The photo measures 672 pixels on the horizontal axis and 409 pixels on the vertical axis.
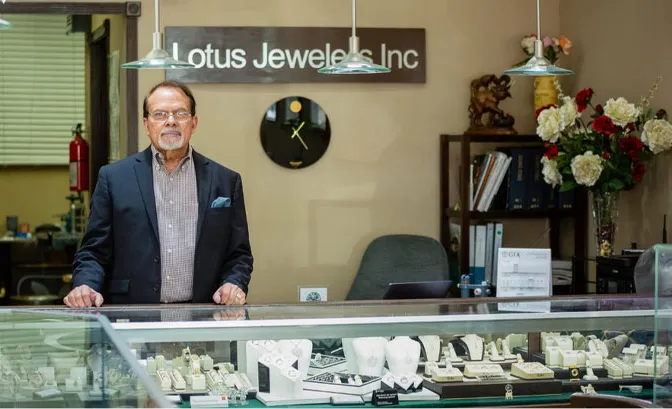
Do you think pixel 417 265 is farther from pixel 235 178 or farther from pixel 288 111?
pixel 235 178

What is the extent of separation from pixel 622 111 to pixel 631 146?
0.60 feet

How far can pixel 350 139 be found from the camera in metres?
6.43

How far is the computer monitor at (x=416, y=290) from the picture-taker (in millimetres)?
4051

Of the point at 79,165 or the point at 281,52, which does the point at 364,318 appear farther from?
the point at 79,165

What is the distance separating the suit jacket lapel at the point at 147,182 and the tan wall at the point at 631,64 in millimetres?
2670

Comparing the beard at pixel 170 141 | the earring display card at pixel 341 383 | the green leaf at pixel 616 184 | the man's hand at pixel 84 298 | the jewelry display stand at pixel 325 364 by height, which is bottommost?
the earring display card at pixel 341 383

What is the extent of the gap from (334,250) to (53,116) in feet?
17.0

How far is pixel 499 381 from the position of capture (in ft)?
10.8

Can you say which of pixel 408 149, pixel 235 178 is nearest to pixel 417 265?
pixel 408 149

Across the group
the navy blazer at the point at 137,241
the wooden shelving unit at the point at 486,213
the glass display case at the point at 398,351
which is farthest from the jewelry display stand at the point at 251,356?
the wooden shelving unit at the point at 486,213

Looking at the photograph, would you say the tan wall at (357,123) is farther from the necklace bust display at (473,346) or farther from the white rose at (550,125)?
the necklace bust display at (473,346)

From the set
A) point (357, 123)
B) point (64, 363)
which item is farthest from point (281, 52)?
point (64, 363)

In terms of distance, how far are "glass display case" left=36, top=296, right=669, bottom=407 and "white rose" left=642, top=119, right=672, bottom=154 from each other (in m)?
1.85

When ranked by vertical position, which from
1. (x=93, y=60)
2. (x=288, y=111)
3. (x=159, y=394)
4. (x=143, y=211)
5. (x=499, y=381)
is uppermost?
(x=93, y=60)
